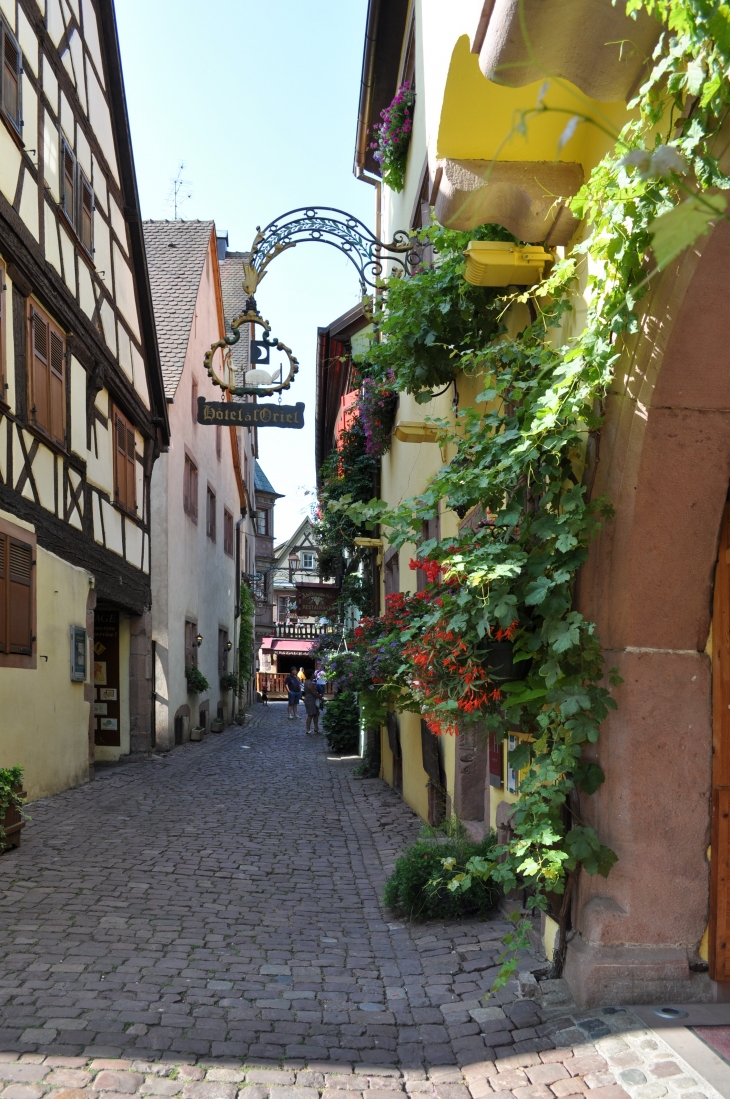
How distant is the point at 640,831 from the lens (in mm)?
3529

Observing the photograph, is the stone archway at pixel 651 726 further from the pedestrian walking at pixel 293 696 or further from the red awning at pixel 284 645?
the red awning at pixel 284 645

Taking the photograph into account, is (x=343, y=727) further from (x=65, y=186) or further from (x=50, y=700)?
(x=65, y=186)

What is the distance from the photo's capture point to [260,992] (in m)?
4.02

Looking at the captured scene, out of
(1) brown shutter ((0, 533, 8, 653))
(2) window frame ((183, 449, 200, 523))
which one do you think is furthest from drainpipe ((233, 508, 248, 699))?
(1) brown shutter ((0, 533, 8, 653))

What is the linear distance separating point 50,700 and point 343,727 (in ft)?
22.8

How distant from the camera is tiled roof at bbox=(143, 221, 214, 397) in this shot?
16.7 meters

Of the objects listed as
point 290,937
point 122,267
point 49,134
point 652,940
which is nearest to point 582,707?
point 652,940

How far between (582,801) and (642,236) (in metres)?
2.01

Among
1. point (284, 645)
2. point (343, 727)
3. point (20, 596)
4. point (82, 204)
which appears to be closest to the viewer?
point (20, 596)

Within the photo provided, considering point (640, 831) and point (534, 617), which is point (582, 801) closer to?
point (640, 831)

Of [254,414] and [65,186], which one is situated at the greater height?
[65,186]

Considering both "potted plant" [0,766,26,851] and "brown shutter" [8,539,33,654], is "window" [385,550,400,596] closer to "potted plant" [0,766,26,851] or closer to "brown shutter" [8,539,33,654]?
"brown shutter" [8,539,33,654]

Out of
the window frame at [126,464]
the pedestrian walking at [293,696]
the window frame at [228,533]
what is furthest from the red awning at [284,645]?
the window frame at [126,464]

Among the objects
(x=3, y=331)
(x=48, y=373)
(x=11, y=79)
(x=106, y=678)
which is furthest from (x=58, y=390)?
(x=106, y=678)
